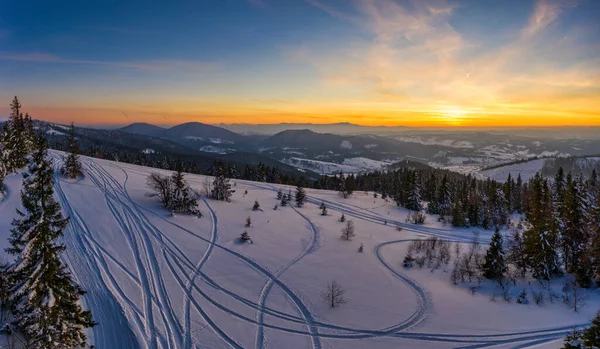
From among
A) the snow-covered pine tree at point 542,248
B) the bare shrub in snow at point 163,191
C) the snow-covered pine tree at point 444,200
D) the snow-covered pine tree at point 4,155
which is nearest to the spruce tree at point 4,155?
the snow-covered pine tree at point 4,155

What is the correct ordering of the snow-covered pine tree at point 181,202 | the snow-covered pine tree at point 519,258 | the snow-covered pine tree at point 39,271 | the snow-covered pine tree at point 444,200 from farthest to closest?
1. the snow-covered pine tree at point 444,200
2. the snow-covered pine tree at point 181,202
3. the snow-covered pine tree at point 519,258
4. the snow-covered pine tree at point 39,271

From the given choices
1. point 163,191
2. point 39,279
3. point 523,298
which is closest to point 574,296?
point 523,298

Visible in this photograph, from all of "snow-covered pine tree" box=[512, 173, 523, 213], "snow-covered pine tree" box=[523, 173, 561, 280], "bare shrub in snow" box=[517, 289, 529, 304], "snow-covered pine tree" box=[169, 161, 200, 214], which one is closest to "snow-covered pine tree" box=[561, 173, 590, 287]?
"snow-covered pine tree" box=[523, 173, 561, 280]

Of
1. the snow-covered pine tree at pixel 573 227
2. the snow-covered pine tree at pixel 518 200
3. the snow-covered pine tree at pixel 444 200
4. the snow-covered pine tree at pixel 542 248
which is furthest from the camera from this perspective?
the snow-covered pine tree at pixel 518 200

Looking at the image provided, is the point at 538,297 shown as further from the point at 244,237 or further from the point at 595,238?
the point at 244,237

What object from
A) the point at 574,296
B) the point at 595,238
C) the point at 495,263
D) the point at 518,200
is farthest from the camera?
the point at 518,200

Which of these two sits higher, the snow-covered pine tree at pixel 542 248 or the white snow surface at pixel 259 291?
the snow-covered pine tree at pixel 542 248

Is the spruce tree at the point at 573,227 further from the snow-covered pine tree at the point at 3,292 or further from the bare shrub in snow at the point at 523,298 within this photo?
the snow-covered pine tree at the point at 3,292

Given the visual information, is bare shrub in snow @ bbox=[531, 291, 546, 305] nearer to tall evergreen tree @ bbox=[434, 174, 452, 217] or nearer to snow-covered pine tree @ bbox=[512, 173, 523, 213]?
tall evergreen tree @ bbox=[434, 174, 452, 217]

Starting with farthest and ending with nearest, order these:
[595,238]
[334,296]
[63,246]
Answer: [595,238] → [334,296] → [63,246]
